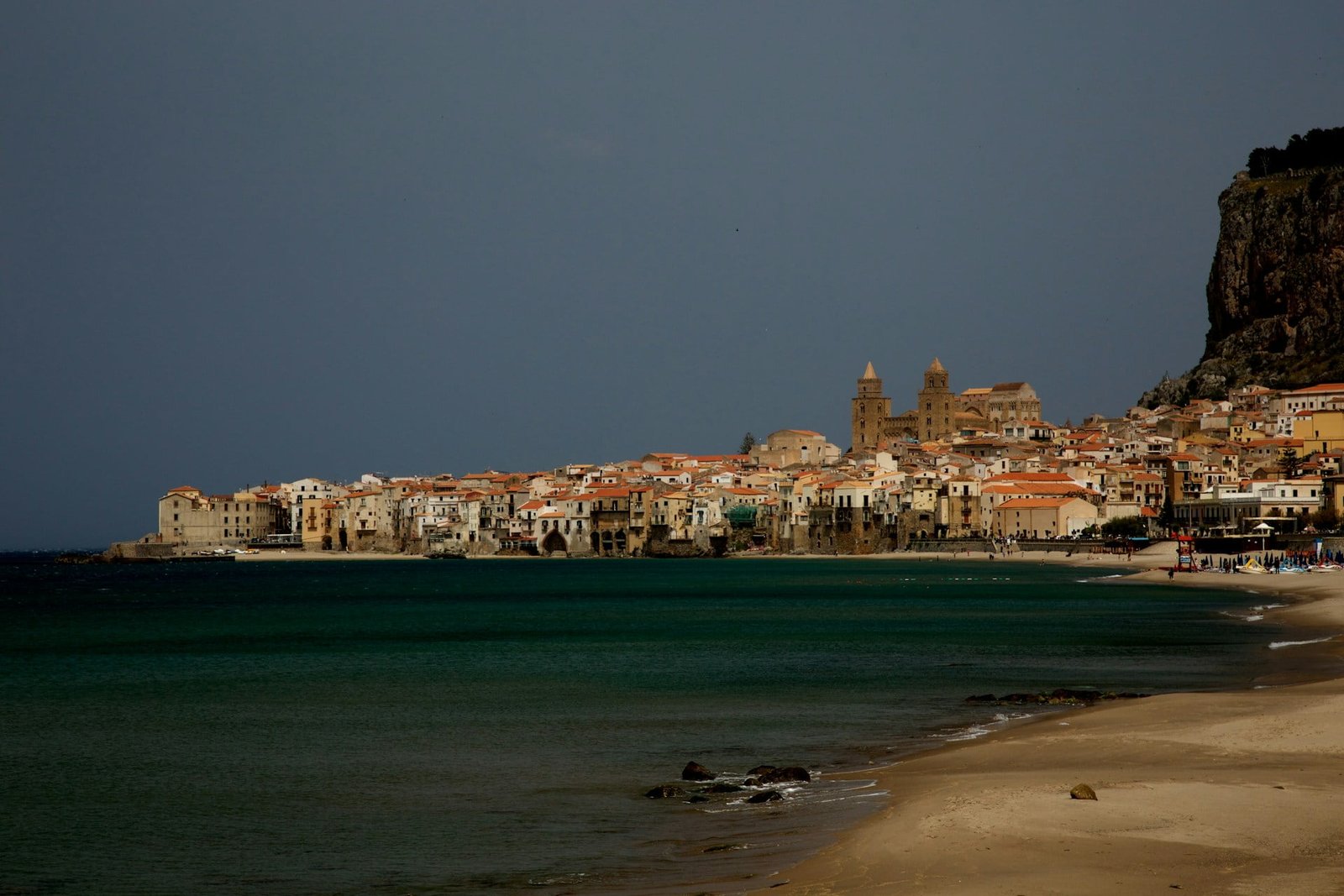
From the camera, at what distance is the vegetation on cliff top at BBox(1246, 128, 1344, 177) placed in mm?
139125

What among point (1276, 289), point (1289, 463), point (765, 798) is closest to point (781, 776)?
point (765, 798)

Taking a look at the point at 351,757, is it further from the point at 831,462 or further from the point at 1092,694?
the point at 831,462

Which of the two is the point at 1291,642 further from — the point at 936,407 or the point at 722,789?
the point at 936,407

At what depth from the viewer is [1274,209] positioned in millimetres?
137000

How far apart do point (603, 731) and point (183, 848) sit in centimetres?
812

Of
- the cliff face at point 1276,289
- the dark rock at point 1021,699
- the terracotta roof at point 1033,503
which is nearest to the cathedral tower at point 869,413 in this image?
the cliff face at point 1276,289

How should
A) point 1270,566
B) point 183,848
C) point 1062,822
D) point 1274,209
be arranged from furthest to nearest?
point 1274,209, point 1270,566, point 183,848, point 1062,822

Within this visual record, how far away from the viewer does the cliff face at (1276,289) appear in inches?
5113

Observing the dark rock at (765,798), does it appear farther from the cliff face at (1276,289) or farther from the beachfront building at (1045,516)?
the cliff face at (1276,289)

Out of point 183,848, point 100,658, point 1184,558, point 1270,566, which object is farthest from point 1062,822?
point 1184,558

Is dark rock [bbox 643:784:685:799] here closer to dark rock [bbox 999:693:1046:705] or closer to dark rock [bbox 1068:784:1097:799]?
dark rock [bbox 1068:784:1097:799]

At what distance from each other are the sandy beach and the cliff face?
375ft

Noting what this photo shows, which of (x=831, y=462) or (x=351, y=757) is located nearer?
(x=351, y=757)

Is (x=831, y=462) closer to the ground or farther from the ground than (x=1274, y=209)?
closer to the ground
